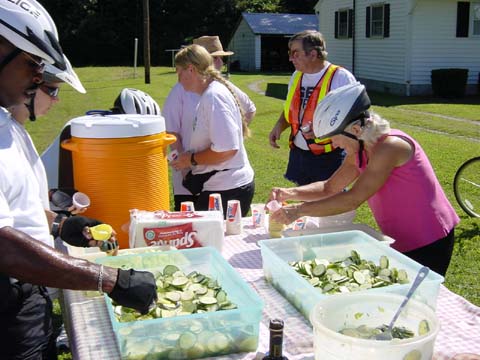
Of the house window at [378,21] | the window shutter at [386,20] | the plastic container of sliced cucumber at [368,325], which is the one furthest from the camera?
the house window at [378,21]

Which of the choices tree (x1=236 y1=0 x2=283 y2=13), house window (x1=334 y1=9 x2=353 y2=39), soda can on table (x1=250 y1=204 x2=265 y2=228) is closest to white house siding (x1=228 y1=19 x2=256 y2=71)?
tree (x1=236 y1=0 x2=283 y2=13)

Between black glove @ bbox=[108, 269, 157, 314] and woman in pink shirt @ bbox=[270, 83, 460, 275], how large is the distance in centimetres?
116

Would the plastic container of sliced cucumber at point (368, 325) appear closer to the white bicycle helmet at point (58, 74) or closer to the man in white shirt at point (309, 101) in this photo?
the white bicycle helmet at point (58, 74)

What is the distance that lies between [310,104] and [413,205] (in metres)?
2.12

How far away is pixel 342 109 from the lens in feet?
8.38

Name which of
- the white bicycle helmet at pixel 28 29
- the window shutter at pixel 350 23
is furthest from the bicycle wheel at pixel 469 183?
the window shutter at pixel 350 23

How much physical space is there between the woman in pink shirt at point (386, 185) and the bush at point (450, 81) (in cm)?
1533

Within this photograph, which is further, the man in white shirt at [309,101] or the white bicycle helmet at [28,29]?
the man in white shirt at [309,101]

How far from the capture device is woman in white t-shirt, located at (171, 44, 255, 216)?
329cm

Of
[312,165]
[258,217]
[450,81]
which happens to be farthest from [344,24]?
[258,217]

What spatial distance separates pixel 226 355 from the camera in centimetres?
184

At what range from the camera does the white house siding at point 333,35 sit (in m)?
22.0

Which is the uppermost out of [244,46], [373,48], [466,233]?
[244,46]

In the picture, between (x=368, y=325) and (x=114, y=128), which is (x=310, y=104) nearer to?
(x=114, y=128)
